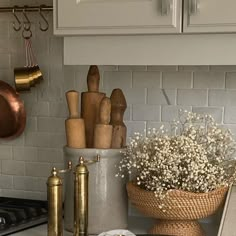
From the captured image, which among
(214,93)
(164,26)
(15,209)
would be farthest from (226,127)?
(15,209)

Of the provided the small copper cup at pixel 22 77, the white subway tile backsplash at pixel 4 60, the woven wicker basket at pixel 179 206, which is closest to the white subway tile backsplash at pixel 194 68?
the woven wicker basket at pixel 179 206

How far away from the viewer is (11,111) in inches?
69.9

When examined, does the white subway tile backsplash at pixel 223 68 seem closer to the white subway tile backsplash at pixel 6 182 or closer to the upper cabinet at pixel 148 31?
the upper cabinet at pixel 148 31

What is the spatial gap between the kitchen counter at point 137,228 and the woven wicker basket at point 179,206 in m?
0.14

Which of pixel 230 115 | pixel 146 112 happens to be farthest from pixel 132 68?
pixel 230 115

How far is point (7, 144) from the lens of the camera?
185 cm

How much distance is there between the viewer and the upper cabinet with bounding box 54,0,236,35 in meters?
1.20

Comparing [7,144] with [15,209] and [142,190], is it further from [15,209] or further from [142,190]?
[142,190]

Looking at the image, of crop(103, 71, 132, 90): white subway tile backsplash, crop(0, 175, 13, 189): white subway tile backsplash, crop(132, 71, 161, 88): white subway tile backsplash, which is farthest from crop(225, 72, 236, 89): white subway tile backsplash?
crop(0, 175, 13, 189): white subway tile backsplash

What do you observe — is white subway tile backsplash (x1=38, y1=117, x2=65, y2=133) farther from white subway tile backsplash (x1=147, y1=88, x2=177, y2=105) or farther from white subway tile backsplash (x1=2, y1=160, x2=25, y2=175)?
white subway tile backsplash (x1=147, y1=88, x2=177, y2=105)

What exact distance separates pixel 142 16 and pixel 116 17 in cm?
7

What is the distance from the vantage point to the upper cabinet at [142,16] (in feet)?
3.94

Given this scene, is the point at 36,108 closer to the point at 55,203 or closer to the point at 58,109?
the point at 58,109

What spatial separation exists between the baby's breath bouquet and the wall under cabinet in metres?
0.26
